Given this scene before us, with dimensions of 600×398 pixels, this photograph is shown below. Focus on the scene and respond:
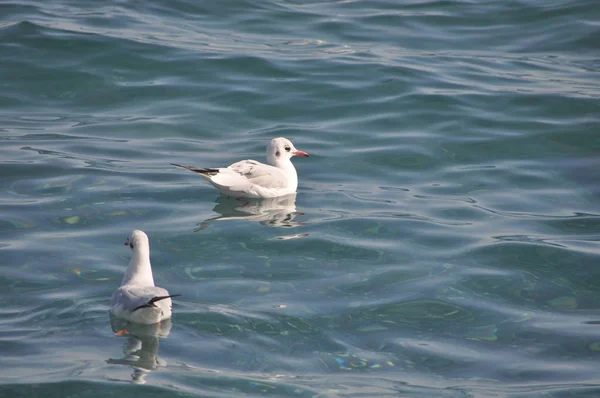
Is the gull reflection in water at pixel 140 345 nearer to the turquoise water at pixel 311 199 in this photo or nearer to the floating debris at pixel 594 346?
the turquoise water at pixel 311 199

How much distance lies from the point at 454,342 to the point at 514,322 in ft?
2.37

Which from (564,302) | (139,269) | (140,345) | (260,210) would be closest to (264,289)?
(139,269)

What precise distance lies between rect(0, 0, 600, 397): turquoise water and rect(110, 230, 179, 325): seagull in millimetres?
145

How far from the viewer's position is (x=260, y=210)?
35.6 ft

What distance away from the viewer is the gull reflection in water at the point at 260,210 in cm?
1026

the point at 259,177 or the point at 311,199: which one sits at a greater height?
the point at 259,177

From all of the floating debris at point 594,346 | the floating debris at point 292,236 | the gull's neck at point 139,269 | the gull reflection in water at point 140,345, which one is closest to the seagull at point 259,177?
the floating debris at point 292,236

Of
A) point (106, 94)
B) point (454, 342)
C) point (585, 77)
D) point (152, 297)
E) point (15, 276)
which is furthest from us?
point (585, 77)

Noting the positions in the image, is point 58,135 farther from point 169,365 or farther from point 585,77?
point 585,77

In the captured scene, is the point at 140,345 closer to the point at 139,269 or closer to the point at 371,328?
the point at 139,269

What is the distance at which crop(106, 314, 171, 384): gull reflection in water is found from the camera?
664cm

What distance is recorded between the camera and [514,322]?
802cm

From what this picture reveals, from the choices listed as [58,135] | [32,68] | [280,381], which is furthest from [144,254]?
[32,68]

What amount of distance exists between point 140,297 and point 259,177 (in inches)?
160
